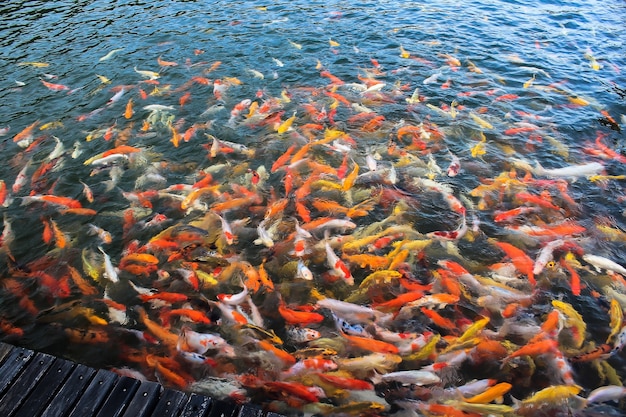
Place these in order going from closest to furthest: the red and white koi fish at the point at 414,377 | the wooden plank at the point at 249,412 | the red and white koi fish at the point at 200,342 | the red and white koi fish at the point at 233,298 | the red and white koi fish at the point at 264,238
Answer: the wooden plank at the point at 249,412, the red and white koi fish at the point at 414,377, the red and white koi fish at the point at 200,342, the red and white koi fish at the point at 233,298, the red and white koi fish at the point at 264,238

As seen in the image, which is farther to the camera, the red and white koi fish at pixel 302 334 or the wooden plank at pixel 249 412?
the red and white koi fish at pixel 302 334

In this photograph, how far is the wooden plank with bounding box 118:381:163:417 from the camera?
Answer: 5.00m

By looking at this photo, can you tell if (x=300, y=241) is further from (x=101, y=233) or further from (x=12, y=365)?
(x=12, y=365)

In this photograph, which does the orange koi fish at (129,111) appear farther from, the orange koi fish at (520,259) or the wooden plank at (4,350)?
the orange koi fish at (520,259)

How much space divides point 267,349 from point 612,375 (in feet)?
16.2

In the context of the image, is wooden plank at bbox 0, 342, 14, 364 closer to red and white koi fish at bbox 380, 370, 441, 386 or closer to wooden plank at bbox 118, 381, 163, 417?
wooden plank at bbox 118, 381, 163, 417

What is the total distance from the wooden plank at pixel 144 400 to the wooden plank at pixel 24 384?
1.15 m

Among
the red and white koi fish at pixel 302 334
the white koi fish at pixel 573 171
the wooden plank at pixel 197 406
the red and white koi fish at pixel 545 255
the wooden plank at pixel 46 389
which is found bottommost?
the red and white koi fish at pixel 302 334

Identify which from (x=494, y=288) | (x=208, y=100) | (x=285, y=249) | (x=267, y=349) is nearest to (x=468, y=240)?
(x=494, y=288)

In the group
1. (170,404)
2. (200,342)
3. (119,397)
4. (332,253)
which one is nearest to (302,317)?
(332,253)

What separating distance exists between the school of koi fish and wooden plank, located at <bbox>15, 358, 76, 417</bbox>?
31.4 inches

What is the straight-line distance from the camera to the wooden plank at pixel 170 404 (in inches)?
197

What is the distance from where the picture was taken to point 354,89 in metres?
12.6

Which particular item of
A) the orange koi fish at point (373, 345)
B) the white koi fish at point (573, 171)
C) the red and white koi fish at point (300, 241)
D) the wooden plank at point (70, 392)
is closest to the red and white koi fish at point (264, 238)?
the red and white koi fish at point (300, 241)
